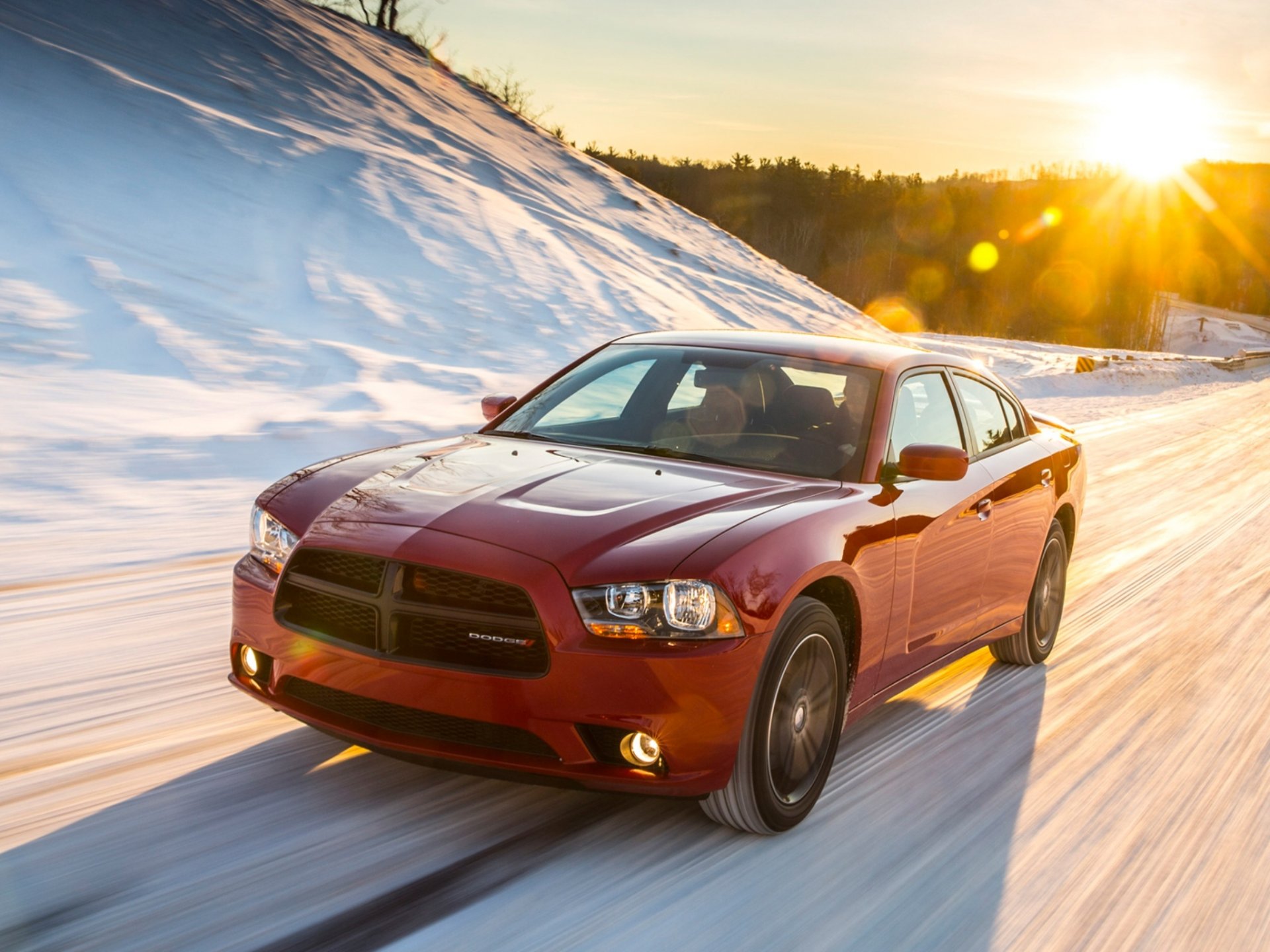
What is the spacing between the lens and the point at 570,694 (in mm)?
3344

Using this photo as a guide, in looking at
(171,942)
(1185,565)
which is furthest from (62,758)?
(1185,565)

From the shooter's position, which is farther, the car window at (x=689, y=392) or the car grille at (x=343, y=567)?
the car window at (x=689, y=392)

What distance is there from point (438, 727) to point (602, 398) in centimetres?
189

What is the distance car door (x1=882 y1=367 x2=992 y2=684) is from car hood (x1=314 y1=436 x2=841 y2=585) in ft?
1.40

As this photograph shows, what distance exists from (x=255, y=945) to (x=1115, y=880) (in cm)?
242

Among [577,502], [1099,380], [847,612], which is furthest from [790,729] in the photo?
[1099,380]

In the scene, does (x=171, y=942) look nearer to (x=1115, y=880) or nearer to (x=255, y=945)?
(x=255, y=945)

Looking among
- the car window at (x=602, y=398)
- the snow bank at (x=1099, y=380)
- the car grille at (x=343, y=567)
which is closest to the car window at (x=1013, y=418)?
the car window at (x=602, y=398)

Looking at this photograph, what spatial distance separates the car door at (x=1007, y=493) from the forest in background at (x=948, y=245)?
72642 millimetres

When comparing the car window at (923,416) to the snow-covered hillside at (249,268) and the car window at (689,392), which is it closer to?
the car window at (689,392)

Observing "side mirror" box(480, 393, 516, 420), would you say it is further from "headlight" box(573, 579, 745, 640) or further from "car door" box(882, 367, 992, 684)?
"headlight" box(573, 579, 745, 640)

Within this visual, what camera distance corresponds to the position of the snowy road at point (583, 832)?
317 centimetres

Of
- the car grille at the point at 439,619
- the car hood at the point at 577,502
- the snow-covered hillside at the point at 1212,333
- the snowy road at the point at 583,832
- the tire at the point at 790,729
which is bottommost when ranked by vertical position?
the snow-covered hillside at the point at 1212,333

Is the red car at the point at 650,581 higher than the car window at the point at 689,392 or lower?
lower
